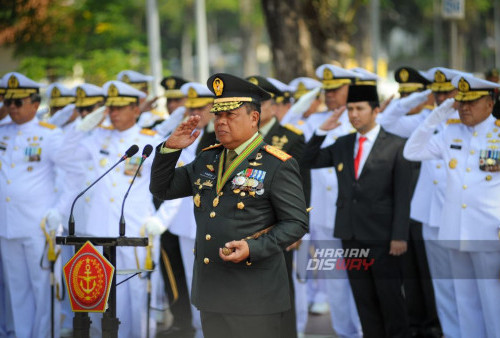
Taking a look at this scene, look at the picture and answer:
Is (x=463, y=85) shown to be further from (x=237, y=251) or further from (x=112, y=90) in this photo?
(x=112, y=90)

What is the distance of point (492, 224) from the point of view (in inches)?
226

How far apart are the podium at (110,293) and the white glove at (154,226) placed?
159cm

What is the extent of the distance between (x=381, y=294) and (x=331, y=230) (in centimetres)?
149

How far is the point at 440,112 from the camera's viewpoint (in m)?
6.12

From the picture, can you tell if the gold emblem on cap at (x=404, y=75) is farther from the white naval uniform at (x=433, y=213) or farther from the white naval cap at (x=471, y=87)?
the white naval cap at (x=471, y=87)

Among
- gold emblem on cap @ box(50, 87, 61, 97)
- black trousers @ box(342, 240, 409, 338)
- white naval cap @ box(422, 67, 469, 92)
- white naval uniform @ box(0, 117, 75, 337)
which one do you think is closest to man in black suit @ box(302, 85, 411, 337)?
black trousers @ box(342, 240, 409, 338)

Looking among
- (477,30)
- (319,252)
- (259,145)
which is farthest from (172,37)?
(259,145)

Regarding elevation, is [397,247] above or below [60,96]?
below

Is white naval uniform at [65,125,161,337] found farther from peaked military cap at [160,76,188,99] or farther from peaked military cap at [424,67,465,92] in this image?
peaked military cap at [424,67,465,92]

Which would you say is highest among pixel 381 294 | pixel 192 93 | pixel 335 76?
pixel 335 76

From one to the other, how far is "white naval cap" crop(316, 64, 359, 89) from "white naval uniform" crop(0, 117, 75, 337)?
8.85 feet

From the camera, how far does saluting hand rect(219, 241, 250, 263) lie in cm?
382

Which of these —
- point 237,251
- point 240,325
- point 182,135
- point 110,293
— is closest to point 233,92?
point 182,135

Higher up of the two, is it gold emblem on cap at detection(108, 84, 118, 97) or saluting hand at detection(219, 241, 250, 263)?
gold emblem on cap at detection(108, 84, 118, 97)
